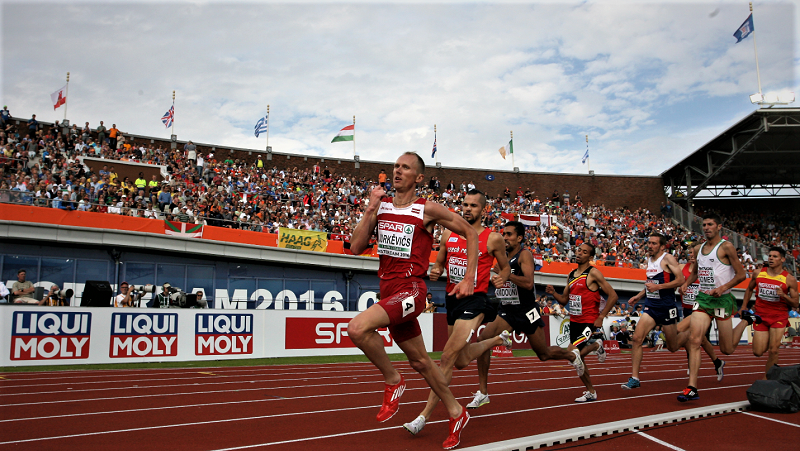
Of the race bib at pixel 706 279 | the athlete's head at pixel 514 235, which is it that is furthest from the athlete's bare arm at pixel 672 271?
the athlete's head at pixel 514 235

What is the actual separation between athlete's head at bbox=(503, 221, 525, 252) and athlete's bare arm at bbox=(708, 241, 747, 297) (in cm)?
289

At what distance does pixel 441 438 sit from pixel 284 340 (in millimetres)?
11996

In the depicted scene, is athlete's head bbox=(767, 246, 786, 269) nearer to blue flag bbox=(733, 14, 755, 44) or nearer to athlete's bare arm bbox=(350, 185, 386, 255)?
athlete's bare arm bbox=(350, 185, 386, 255)

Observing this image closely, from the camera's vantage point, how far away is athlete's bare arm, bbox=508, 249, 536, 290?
7.42m

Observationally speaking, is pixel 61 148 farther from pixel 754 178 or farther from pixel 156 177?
pixel 754 178

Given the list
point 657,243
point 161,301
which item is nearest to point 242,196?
point 161,301

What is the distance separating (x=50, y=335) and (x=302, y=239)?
13.5m

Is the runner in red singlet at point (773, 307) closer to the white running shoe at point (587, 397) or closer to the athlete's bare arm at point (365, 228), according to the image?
the white running shoe at point (587, 397)

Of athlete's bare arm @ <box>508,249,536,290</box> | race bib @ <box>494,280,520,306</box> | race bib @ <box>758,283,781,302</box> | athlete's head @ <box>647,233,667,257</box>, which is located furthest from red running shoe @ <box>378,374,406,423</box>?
race bib @ <box>758,283,781,302</box>

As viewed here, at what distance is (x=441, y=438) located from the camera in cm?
526

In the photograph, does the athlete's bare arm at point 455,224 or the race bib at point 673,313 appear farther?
the race bib at point 673,313

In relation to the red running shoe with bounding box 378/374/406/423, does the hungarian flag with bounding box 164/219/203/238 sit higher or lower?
higher

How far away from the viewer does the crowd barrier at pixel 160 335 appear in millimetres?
12602

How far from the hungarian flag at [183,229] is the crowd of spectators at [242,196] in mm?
301
